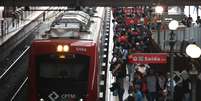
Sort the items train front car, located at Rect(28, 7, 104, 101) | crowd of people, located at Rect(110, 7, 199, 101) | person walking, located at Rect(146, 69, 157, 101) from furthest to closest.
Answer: person walking, located at Rect(146, 69, 157, 101) → crowd of people, located at Rect(110, 7, 199, 101) → train front car, located at Rect(28, 7, 104, 101)

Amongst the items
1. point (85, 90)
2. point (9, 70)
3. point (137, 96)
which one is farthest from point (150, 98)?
point (9, 70)

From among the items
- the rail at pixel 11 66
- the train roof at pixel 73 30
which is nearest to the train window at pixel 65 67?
the train roof at pixel 73 30

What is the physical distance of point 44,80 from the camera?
1650 cm

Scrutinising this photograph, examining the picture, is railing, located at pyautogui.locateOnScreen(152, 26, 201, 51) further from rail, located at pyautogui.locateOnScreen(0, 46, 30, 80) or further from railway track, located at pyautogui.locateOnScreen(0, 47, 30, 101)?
rail, located at pyautogui.locateOnScreen(0, 46, 30, 80)

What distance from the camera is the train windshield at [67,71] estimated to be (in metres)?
16.4

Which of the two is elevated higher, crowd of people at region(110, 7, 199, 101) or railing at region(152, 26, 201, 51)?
railing at region(152, 26, 201, 51)

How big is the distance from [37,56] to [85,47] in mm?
1462

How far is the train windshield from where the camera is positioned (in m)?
16.4

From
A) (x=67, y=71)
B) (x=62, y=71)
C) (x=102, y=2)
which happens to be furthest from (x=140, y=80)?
(x=102, y=2)

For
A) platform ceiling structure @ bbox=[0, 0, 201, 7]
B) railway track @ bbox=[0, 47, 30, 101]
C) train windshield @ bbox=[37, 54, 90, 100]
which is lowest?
railway track @ bbox=[0, 47, 30, 101]

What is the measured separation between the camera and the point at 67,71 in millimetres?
16422

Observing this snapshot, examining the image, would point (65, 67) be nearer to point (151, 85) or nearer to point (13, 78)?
point (151, 85)

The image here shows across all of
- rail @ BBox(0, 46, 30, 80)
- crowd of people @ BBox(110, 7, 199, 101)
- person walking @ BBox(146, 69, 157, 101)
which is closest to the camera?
crowd of people @ BBox(110, 7, 199, 101)

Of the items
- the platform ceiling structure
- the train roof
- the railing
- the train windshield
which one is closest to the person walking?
the train roof
